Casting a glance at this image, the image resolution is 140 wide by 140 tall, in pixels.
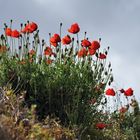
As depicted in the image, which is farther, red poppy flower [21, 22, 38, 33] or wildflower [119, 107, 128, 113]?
wildflower [119, 107, 128, 113]

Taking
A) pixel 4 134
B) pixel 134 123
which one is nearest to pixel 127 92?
pixel 134 123

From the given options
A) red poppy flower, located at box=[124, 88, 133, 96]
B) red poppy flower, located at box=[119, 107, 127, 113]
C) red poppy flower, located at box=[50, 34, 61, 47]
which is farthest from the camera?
red poppy flower, located at box=[119, 107, 127, 113]

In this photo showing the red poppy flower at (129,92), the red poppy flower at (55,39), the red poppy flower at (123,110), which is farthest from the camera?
the red poppy flower at (123,110)

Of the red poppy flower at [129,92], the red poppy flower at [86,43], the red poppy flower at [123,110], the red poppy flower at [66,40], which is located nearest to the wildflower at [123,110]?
the red poppy flower at [123,110]

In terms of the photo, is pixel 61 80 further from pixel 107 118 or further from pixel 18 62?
pixel 107 118

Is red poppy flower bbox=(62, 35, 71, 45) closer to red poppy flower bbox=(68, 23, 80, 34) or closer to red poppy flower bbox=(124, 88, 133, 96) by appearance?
red poppy flower bbox=(68, 23, 80, 34)

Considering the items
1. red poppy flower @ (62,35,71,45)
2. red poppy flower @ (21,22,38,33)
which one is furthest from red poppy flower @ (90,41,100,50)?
red poppy flower @ (21,22,38,33)

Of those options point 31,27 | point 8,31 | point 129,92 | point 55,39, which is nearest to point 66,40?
point 55,39

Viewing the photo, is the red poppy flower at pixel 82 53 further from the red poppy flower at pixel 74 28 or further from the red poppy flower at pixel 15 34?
the red poppy flower at pixel 15 34

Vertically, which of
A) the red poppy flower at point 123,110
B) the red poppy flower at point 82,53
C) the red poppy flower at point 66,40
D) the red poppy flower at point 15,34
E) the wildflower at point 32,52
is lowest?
the red poppy flower at point 123,110

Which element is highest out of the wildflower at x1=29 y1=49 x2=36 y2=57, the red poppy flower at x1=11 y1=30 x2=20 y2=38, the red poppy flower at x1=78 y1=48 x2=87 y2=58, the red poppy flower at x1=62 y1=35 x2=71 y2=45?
the red poppy flower at x1=11 y1=30 x2=20 y2=38

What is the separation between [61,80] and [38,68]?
0.50 meters

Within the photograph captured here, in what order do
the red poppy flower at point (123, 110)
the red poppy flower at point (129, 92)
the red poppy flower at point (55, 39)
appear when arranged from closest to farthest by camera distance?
the red poppy flower at point (55, 39) < the red poppy flower at point (129, 92) < the red poppy flower at point (123, 110)

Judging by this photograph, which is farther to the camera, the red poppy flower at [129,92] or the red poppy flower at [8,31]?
the red poppy flower at [129,92]
